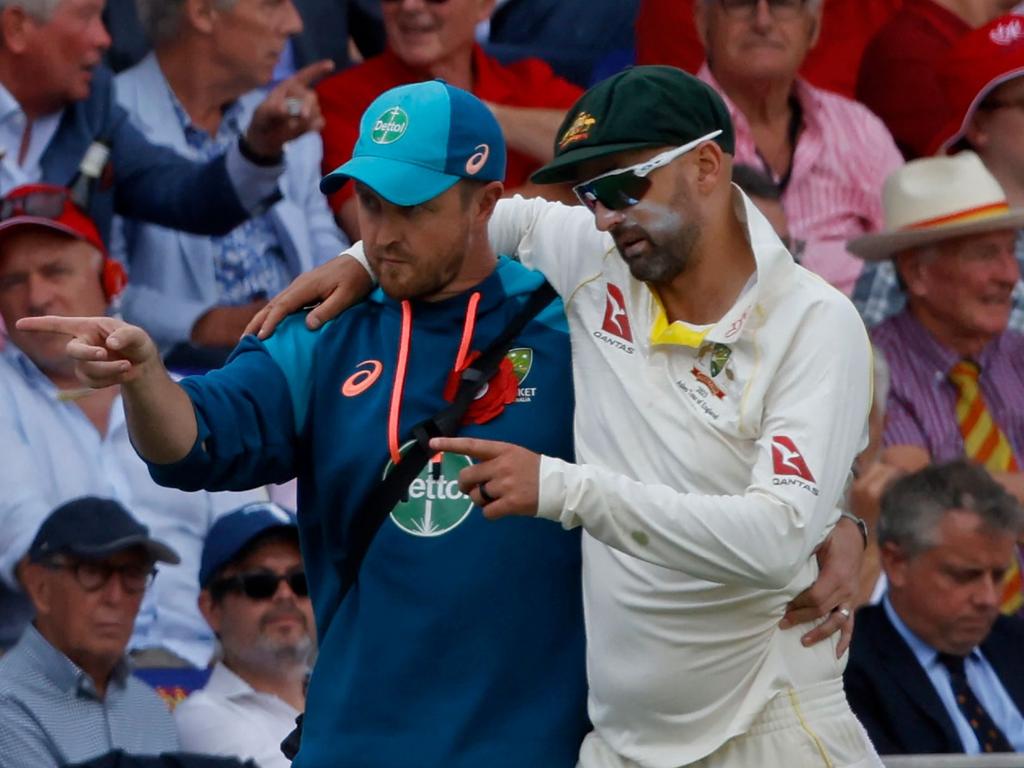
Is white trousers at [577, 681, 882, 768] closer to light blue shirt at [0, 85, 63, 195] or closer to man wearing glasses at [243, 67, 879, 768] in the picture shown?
man wearing glasses at [243, 67, 879, 768]

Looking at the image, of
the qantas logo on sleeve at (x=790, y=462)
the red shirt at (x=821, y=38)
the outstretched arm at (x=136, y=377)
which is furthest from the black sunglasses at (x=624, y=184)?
the red shirt at (x=821, y=38)

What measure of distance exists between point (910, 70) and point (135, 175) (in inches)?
121

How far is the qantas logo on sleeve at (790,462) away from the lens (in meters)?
3.30

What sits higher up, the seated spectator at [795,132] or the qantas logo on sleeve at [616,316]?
the qantas logo on sleeve at [616,316]

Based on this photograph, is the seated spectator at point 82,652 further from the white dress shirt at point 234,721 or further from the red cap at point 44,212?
the red cap at point 44,212

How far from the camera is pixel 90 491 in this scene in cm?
564

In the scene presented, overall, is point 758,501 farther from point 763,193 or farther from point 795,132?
point 795,132

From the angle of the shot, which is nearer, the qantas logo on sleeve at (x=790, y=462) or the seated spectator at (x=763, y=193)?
the qantas logo on sleeve at (x=790, y=462)

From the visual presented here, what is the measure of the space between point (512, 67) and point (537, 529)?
375 centimetres

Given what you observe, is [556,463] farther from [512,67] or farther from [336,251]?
[512,67]

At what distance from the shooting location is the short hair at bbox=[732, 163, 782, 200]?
6.41m

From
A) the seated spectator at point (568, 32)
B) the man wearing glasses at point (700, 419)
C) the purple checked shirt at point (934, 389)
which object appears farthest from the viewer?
the seated spectator at point (568, 32)

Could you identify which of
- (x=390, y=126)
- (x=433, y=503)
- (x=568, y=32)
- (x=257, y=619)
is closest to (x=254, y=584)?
(x=257, y=619)

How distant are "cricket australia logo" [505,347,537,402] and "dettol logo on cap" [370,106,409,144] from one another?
441 millimetres
